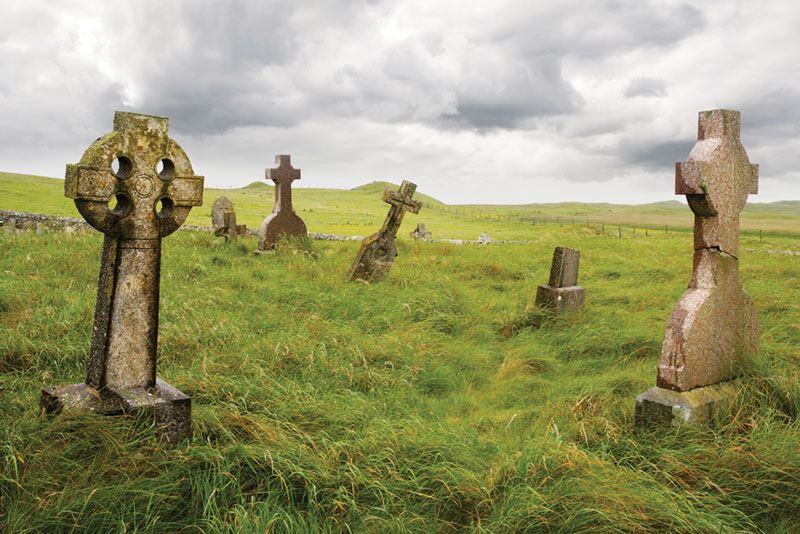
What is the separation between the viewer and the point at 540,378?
628cm

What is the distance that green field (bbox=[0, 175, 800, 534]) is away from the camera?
10.5 ft

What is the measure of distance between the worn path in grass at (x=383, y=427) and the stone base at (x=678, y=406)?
0.41 ft

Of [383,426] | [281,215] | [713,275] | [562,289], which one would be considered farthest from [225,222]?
[713,275]

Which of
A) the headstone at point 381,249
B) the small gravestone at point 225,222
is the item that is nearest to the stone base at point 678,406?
the headstone at point 381,249

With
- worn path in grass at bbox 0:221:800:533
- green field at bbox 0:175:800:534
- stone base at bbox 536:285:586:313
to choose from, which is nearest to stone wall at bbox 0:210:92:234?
worn path in grass at bbox 0:221:800:533

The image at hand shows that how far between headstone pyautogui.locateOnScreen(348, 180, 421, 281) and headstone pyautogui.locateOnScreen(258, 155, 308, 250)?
3609 millimetres

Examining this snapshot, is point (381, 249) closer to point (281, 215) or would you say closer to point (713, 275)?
point (281, 215)

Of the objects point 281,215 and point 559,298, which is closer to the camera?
point 559,298

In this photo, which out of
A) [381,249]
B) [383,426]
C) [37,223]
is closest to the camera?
[383,426]

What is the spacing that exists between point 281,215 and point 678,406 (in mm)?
11491

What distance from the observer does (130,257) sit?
4184 millimetres

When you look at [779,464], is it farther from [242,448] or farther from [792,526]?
[242,448]

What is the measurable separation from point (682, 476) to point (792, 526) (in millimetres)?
668

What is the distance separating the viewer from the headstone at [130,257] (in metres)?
3.96
